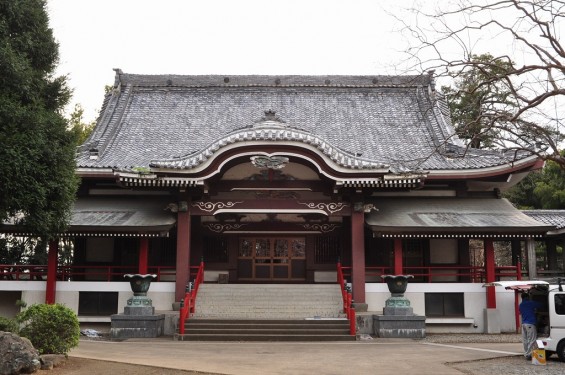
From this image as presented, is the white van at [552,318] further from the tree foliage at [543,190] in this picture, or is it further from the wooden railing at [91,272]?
the tree foliage at [543,190]

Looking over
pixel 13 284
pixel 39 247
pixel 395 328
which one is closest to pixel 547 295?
pixel 395 328

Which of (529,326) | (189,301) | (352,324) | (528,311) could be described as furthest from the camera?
(189,301)

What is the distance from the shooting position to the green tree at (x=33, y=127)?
11273 mm

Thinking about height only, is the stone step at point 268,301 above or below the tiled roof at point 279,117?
below

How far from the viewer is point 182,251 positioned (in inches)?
743

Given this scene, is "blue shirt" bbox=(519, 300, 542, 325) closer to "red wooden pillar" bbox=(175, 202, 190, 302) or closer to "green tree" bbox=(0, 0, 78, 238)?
"green tree" bbox=(0, 0, 78, 238)

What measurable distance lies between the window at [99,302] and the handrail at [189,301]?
8.94 ft

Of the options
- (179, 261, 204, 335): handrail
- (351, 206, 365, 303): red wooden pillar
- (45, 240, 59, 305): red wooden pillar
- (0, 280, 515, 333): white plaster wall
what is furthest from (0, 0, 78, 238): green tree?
(351, 206, 365, 303): red wooden pillar

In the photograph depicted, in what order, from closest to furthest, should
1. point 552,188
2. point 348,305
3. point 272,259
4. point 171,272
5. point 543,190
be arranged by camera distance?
point 348,305 < point 171,272 < point 272,259 < point 552,188 < point 543,190

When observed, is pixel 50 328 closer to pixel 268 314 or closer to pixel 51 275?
pixel 268 314

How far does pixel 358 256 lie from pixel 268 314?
3.59 metres

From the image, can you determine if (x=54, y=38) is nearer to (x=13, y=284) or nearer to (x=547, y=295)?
(x=13, y=284)

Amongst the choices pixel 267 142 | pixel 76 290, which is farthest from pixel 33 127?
pixel 76 290

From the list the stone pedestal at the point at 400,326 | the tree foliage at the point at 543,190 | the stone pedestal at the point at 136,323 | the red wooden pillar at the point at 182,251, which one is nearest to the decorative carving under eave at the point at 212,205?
the red wooden pillar at the point at 182,251
